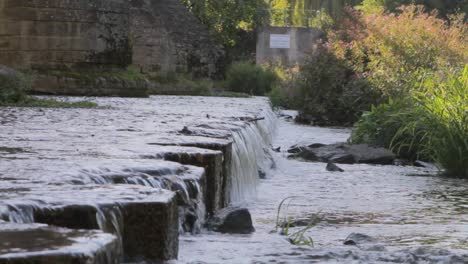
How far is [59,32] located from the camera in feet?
52.5

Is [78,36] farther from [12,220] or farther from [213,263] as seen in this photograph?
[12,220]

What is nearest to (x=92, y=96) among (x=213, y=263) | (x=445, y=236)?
(x=445, y=236)

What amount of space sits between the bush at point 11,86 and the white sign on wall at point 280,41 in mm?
30641

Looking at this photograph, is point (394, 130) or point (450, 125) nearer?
point (450, 125)

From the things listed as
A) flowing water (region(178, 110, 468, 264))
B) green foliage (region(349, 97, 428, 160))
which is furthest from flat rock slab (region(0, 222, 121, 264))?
green foliage (region(349, 97, 428, 160))

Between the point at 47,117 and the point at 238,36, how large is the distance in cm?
3585

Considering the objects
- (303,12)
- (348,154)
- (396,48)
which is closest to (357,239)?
(348,154)

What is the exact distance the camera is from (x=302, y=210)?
680 cm

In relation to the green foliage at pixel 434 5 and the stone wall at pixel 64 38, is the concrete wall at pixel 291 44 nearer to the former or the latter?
the green foliage at pixel 434 5

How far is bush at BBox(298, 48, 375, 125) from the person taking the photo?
1844cm

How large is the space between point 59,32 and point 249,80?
51.6 ft

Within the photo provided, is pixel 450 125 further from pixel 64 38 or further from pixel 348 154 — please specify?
pixel 64 38

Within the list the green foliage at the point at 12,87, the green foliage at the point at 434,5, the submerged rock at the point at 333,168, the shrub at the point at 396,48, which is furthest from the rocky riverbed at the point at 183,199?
the green foliage at the point at 434,5

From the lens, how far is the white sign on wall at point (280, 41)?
42.4m
